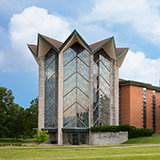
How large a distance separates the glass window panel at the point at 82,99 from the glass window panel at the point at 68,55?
22.1 ft

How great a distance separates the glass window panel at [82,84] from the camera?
1796 inches

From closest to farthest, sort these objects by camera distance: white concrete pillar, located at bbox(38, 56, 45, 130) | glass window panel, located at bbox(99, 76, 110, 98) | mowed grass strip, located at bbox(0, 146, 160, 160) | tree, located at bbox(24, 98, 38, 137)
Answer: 1. mowed grass strip, located at bbox(0, 146, 160, 160)
2. glass window panel, located at bbox(99, 76, 110, 98)
3. white concrete pillar, located at bbox(38, 56, 45, 130)
4. tree, located at bbox(24, 98, 38, 137)

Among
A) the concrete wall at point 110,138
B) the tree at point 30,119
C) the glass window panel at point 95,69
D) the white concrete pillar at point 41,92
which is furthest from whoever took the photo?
the tree at point 30,119

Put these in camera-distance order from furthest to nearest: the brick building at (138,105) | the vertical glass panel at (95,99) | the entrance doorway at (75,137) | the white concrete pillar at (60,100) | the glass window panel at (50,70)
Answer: the brick building at (138,105) → the glass window panel at (50,70) → the vertical glass panel at (95,99) → the white concrete pillar at (60,100) → the entrance doorway at (75,137)

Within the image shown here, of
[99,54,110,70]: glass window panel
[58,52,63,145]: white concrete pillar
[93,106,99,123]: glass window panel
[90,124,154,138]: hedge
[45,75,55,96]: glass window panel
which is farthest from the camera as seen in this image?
[99,54,110,70]: glass window panel

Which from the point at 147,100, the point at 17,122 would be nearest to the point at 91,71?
the point at 147,100

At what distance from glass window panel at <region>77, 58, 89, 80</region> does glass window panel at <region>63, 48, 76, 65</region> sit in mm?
1542

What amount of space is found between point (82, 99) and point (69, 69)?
21.7 ft

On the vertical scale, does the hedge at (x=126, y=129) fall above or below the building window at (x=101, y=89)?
below

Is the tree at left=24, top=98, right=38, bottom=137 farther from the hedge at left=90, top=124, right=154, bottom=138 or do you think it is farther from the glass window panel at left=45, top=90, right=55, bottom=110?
the hedge at left=90, top=124, right=154, bottom=138

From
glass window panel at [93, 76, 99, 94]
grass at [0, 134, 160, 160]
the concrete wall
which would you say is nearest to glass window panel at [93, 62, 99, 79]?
glass window panel at [93, 76, 99, 94]

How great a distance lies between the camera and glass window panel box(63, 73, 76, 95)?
150ft

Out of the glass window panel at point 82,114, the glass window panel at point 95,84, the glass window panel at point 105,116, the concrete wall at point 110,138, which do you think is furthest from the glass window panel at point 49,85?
the concrete wall at point 110,138

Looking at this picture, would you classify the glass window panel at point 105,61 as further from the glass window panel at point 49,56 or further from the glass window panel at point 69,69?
the glass window panel at point 49,56
